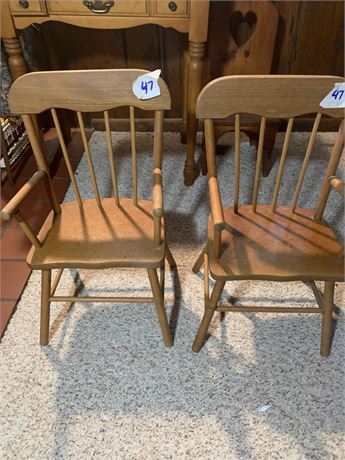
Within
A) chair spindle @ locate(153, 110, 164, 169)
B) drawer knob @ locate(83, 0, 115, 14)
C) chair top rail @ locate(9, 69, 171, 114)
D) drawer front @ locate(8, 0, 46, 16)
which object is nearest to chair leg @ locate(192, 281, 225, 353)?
chair spindle @ locate(153, 110, 164, 169)

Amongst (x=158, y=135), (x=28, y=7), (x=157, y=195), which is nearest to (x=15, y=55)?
(x=28, y=7)

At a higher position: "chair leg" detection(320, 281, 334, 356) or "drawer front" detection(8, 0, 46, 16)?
"drawer front" detection(8, 0, 46, 16)

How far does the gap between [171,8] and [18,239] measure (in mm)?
1124

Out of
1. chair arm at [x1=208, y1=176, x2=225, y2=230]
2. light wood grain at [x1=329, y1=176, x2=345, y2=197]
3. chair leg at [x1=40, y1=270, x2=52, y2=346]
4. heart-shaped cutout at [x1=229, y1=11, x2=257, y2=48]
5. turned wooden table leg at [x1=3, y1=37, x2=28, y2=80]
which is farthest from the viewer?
heart-shaped cutout at [x1=229, y1=11, x2=257, y2=48]

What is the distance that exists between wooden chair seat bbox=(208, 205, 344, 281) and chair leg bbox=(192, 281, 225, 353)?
2.8 inches

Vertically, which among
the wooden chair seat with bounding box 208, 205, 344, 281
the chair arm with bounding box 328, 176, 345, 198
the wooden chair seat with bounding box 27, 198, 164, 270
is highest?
the chair arm with bounding box 328, 176, 345, 198

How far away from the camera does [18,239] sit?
5.14ft

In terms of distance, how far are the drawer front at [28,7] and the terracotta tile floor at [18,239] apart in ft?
2.51

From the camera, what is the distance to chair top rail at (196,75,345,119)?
36.2 inches

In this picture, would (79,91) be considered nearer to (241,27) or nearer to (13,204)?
(13,204)

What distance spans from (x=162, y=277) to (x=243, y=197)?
2.33ft

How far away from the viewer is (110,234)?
1.06 metres

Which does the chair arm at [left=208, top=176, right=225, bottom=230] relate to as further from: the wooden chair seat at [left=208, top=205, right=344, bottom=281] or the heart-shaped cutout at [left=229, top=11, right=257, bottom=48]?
the heart-shaped cutout at [left=229, top=11, right=257, bottom=48]

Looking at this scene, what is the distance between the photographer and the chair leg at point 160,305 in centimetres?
104
